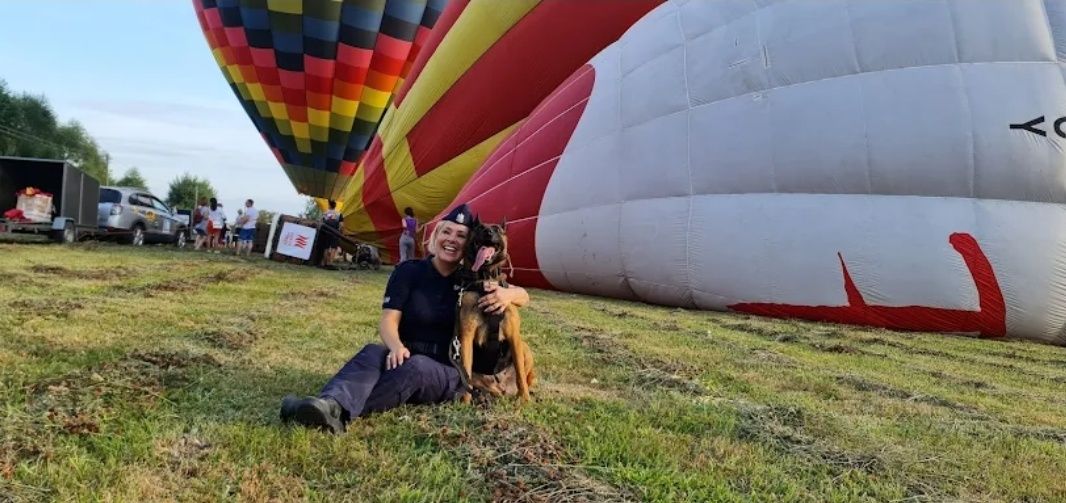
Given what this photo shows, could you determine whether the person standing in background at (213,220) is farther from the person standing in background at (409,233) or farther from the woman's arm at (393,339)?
the woman's arm at (393,339)

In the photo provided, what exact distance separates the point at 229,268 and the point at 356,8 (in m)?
7.63

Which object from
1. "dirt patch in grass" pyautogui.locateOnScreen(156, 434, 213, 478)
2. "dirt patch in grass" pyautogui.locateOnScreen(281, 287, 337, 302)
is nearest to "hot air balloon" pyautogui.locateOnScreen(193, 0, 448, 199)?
"dirt patch in grass" pyautogui.locateOnScreen(281, 287, 337, 302)

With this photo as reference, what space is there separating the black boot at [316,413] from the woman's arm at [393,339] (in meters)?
0.39

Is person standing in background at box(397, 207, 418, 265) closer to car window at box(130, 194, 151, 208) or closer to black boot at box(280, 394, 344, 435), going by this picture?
car window at box(130, 194, 151, 208)

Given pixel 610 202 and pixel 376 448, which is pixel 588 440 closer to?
pixel 376 448

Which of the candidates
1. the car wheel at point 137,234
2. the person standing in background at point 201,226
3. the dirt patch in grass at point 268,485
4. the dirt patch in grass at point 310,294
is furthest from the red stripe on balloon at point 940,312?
the car wheel at point 137,234

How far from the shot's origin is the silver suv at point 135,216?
17062 mm

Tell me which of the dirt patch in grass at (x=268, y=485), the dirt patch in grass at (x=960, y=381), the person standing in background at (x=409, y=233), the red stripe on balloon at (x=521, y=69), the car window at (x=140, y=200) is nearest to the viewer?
the dirt patch in grass at (x=268, y=485)

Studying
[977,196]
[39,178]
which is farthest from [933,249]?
[39,178]

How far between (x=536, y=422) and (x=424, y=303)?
2.23ft

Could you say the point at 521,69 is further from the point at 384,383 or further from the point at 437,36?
the point at 384,383

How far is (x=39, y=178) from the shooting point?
14.6 meters

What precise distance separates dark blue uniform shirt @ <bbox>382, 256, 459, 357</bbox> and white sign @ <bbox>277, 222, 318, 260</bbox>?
10160 millimetres

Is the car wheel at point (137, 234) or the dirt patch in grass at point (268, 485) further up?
the car wheel at point (137, 234)
